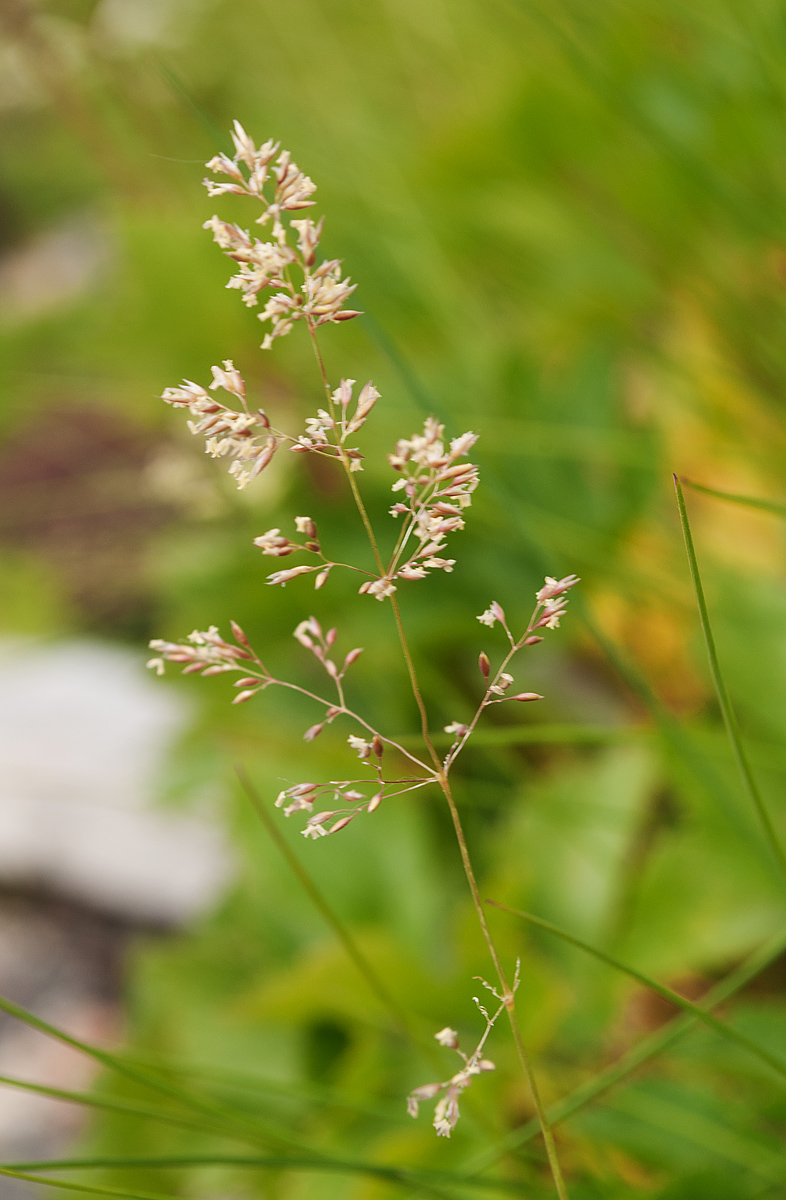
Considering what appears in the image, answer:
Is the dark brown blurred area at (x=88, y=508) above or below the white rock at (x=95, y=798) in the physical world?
above

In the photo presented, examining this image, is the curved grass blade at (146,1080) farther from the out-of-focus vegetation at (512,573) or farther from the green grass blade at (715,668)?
the green grass blade at (715,668)

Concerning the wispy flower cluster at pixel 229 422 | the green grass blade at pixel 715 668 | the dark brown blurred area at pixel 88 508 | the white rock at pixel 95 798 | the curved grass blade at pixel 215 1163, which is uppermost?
the wispy flower cluster at pixel 229 422

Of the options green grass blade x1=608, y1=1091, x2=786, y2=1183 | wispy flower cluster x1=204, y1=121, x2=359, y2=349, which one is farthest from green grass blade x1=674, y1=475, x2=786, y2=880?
green grass blade x1=608, y1=1091, x2=786, y2=1183

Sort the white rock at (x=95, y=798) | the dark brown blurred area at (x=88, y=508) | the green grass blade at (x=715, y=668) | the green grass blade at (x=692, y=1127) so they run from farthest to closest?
the white rock at (x=95, y=798) → the dark brown blurred area at (x=88, y=508) → the green grass blade at (x=692, y=1127) → the green grass blade at (x=715, y=668)

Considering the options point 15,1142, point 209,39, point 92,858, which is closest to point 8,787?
point 92,858

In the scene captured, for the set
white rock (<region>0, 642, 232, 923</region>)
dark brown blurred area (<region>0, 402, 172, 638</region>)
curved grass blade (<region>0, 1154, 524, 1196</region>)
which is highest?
curved grass blade (<region>0, 1154, 524, 1196</region>)

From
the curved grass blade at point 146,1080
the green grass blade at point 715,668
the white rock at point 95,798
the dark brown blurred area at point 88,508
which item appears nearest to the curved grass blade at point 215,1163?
the curved grass blade at point 146,1080

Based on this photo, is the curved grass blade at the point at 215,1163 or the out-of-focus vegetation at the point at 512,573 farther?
the out-of-focus vegetation at the point at 512,573

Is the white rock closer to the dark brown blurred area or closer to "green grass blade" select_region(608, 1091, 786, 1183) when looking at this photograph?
the dark brown blurred area
